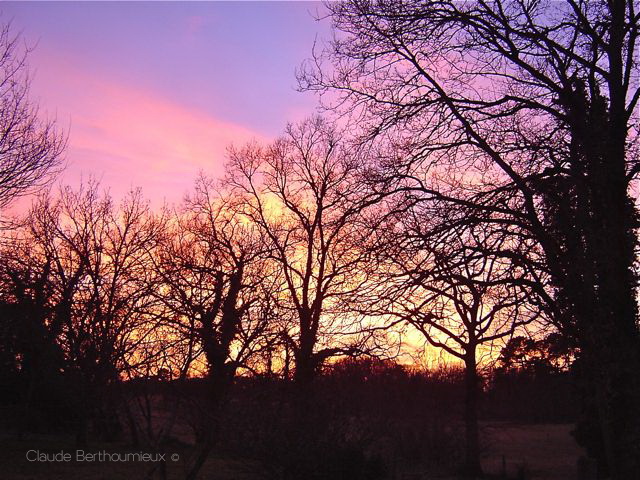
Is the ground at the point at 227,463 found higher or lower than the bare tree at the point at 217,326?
lower

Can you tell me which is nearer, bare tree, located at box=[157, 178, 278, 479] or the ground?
bare tree, located at box=[157, 178, 278, 479]

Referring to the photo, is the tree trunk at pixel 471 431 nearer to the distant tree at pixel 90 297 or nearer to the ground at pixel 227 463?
the ground at pixel 227 463

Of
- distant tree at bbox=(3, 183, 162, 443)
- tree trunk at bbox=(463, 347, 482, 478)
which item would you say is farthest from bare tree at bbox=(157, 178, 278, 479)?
tree trunk at bbox=(463, 347, 482, 478)

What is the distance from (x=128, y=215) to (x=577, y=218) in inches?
926

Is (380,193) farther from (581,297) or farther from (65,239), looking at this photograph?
(65,239)

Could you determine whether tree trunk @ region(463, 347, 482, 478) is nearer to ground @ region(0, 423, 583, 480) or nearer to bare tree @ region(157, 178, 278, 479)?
ground @ region(0, 423, 583, 480)

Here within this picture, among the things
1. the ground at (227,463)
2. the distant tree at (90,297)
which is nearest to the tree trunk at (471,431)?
the ground at (227,463)

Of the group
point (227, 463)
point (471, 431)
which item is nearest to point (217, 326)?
point (227, 463)

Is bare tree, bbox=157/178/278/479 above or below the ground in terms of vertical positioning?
above

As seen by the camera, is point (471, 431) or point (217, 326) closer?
point (217, 326)

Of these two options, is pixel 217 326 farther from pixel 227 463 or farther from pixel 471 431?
pixel 471 431

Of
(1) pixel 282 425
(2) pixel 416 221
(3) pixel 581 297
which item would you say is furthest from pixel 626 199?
(1) pixel 282 425

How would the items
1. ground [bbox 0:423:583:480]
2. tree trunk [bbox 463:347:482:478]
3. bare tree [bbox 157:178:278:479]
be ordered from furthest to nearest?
tree trunk [bbox 463:347:482:478], ground [bbox 0:423:583:480], bare tree [bbox 157:178:278:479]

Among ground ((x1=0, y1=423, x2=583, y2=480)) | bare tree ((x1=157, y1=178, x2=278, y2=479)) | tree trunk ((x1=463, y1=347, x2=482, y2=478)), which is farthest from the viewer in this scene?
tree trunk ((x1=463, y1=347, x2=482, y2=478))
